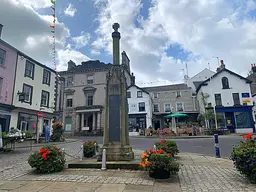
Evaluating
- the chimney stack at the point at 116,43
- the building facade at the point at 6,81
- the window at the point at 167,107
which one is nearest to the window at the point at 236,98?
the window at the point at 167,107

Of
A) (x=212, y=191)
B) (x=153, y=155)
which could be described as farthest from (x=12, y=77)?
(x=212, y=191)

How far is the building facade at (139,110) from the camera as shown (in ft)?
106

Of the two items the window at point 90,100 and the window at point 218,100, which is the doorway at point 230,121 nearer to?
the window at point 218,100

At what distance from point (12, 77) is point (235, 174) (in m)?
19.2

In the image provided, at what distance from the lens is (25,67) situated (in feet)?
61.5

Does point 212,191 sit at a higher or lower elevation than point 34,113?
lower

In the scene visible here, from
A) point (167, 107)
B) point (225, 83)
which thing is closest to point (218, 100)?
point (225, 83)

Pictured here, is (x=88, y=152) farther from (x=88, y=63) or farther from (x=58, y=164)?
(x=88, y=63)

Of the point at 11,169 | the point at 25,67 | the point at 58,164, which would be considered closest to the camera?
the point at 58,164

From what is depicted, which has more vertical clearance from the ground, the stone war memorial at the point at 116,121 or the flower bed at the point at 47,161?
the stone war memorial at the point at 116,121

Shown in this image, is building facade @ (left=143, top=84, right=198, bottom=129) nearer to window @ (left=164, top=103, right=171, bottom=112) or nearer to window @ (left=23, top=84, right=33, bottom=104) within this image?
window @ (left=164, top=103, right=171, bottom=112)

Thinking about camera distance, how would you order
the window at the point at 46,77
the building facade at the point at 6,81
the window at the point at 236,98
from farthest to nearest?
the window at the point at 236,98
the window at the point at 46,77
the building facade at the point at 6,81

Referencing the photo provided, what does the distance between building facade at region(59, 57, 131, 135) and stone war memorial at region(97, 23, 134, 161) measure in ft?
78.0

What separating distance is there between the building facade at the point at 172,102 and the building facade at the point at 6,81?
25339mm
